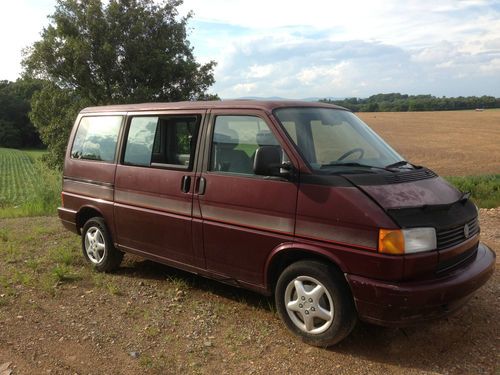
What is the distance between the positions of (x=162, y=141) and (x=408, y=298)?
9.69ft

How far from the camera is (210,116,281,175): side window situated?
4.16 metres

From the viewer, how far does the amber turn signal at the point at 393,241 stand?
130 inches

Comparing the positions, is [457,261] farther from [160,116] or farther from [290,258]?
[160,116]

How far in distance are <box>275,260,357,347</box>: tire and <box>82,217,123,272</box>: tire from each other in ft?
8.64

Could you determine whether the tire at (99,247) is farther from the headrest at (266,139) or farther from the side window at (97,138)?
the headrest at (266,139)

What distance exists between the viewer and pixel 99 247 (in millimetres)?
5895

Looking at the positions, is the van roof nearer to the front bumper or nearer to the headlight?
the headlight

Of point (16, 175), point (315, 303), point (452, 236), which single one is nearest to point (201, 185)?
point (315, 303)

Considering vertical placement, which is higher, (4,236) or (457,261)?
(457,261)

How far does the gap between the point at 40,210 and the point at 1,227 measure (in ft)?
8.95

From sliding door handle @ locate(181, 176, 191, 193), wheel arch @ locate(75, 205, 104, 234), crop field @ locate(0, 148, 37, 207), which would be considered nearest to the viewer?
sliding door handle @ locate(181, 176, 191, 193)

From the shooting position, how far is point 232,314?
453cm

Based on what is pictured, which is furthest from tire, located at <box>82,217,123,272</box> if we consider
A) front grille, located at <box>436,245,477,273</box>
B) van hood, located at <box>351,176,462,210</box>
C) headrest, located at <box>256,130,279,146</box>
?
front grille, located at <box>436,245,477,273</box>

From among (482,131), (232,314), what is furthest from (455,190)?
(482,131)
